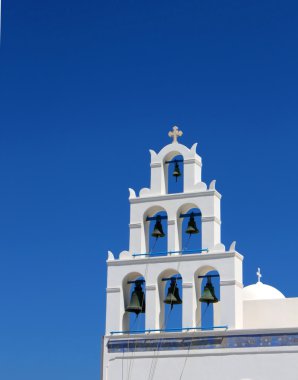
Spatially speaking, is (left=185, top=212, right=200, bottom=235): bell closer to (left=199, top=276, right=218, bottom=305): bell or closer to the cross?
(left=199, top=276, right=218, bottom=305): bell

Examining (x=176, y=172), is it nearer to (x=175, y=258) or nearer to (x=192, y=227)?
(x=192, y=227)

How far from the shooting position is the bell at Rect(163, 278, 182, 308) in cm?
2195

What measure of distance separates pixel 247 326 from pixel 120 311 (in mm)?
3326

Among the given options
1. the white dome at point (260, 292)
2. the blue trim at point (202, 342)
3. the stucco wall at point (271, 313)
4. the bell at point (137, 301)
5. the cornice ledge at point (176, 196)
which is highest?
the cornice ledge at point (176, 196)

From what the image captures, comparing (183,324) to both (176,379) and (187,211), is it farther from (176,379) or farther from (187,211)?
(187,211)

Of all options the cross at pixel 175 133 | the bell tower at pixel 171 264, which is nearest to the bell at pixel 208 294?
the bell tower at pixel 171 264

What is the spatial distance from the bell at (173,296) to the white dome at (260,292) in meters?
2.13

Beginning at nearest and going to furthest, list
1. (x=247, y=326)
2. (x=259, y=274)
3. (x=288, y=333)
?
(x=288, y=333) → (x=247, y=326) → (x=259, y=274)

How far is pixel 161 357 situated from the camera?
69.7 ft

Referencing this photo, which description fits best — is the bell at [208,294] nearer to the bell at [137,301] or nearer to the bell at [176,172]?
the bell at [137,301]

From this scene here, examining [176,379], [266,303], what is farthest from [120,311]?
[266,303]

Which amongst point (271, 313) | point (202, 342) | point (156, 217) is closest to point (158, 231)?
point (156, 217)

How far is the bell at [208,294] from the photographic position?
70.5 feet

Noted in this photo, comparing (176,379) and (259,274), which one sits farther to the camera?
(259,274)
